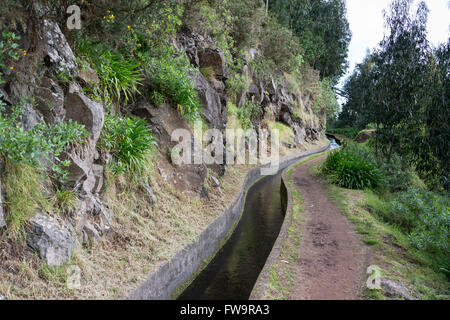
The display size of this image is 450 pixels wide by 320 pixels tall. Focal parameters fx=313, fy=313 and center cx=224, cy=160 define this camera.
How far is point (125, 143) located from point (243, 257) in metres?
3.47

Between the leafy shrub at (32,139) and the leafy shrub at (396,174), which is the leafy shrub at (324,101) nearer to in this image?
the leafy shrub at (396,174)

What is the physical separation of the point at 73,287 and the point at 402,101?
46.0 ft

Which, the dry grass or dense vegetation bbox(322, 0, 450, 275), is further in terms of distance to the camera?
dense vegetation bbox(322, 0, 450, 275)

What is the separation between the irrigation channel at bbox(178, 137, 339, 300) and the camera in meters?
5.42

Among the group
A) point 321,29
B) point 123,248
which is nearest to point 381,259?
point 123,248

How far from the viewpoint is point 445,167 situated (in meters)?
11.6

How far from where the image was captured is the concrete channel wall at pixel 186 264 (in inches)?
173

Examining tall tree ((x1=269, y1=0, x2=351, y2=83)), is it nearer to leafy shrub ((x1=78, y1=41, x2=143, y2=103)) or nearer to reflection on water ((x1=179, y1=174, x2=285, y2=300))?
reflection on water ((x1=179, y1=174, x2=285, y2=300))

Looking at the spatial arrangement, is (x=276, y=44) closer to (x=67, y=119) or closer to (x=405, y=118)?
(x=405, y=118)

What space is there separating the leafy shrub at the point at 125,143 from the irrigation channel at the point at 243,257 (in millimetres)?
2409

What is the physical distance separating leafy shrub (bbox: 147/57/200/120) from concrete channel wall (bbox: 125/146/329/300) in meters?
2.90

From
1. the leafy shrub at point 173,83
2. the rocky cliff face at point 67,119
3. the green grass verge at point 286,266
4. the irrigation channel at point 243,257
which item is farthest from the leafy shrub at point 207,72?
the green grass verge at point 286,266

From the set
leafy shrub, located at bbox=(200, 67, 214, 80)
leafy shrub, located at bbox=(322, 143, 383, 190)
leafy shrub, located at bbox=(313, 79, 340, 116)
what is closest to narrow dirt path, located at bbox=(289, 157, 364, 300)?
leafy shrub, located at bbox=(322, 143, 383, 190)
